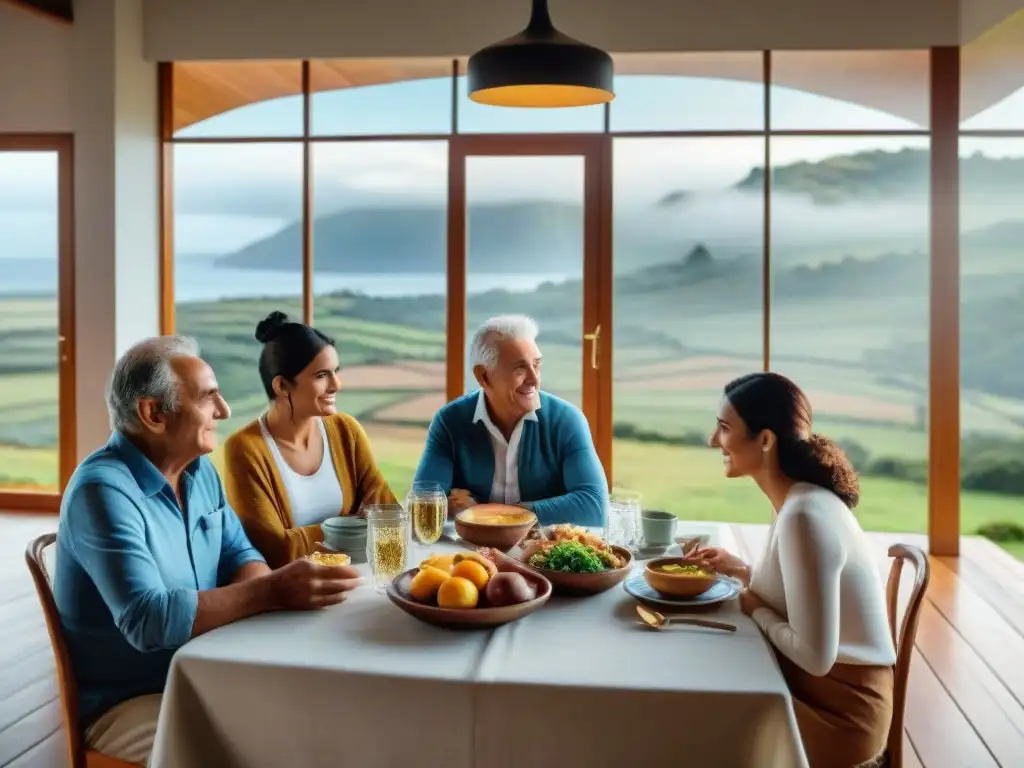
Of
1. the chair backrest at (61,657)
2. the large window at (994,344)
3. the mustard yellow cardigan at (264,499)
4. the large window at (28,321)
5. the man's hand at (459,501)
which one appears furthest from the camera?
the large window at (994,344)


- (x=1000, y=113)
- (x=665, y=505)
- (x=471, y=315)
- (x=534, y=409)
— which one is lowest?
(x=665, y=505)

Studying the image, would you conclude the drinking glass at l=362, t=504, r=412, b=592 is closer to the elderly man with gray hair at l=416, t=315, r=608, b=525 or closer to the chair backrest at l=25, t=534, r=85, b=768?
the chair backrest at l=25, t=534, r=85, b=768

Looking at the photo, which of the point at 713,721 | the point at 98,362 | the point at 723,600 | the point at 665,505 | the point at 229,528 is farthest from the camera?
the point at 665,505

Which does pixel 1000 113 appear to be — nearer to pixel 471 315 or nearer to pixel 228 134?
pixel 471 315

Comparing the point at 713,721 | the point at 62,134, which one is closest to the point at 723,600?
the point at 713,721

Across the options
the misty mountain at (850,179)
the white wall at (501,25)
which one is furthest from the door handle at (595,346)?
the white wall at (501,25)

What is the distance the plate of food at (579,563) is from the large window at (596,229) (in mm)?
3574

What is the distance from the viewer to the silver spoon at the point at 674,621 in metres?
1.79

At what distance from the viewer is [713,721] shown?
151 centimetres

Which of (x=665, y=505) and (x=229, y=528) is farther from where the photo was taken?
(x=665, y=505)

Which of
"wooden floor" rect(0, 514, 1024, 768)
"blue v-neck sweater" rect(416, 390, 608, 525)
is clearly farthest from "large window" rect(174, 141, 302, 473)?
"blue v-neck sweater" rect(416, 390, 608, 525)

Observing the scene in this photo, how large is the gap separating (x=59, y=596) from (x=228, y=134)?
448 centimetres

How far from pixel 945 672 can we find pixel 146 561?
2938mm

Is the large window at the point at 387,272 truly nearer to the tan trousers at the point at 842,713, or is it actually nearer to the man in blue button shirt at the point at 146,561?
the man in blue button shirt at the point at 146,561
